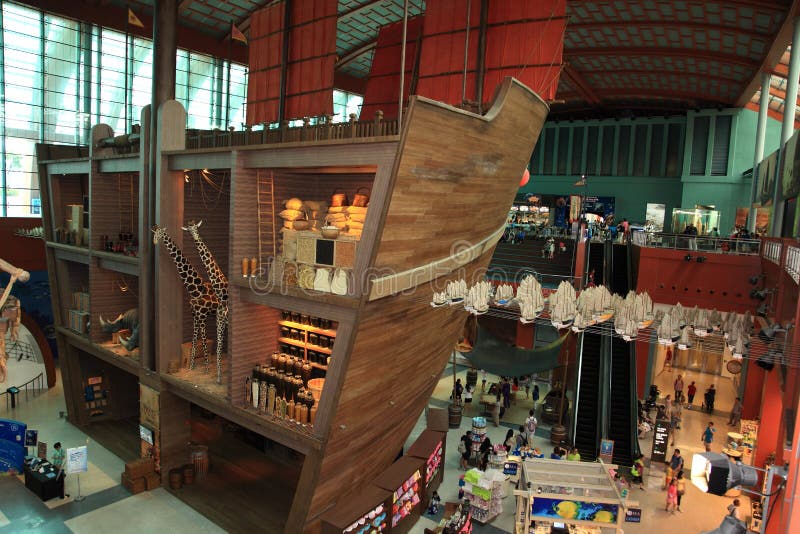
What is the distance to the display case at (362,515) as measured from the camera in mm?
9555

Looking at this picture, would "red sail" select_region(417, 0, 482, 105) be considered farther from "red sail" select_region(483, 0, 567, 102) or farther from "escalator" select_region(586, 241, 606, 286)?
"escalator" select_region(586, 241, 606, 286)

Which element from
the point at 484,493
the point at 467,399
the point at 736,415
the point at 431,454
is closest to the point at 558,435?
the point at 467,399

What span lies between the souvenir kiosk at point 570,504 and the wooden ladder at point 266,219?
7257 mm

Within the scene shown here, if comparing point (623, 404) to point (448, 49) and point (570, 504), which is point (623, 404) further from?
point (448, 49)

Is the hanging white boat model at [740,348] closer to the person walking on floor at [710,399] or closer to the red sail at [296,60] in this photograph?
the red sail at [296,60]

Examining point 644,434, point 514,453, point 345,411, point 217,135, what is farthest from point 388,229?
point 644,434

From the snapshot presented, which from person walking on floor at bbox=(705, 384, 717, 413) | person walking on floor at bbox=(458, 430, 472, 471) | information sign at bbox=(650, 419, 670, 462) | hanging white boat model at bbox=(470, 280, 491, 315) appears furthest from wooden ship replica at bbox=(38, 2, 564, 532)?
person walking on floor at bbox=(705, 384, 717, 413)

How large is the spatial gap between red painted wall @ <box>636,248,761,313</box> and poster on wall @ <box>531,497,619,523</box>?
1120 centimetres

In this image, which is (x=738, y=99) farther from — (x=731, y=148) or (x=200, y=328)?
(x=200, y=328)

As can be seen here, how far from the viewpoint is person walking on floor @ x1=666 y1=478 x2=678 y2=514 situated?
503 inches

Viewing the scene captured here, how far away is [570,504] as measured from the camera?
10.1 meters

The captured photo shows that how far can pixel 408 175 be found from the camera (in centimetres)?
884

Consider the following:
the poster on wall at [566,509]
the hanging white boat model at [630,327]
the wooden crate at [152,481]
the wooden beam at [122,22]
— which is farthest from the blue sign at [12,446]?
the hanging white boat model at [630,327]

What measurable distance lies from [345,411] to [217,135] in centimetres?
729
